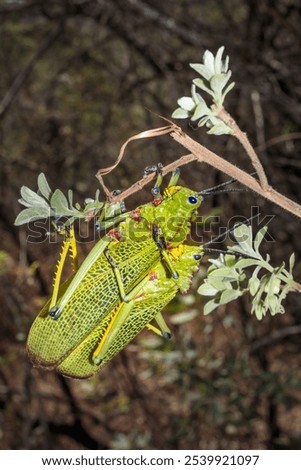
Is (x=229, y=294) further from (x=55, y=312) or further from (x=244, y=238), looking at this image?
(x=55, y=312)

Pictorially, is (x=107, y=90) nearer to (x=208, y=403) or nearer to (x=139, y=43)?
(x=139, y=43)

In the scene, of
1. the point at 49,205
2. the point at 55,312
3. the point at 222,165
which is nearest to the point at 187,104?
the point at 222,165

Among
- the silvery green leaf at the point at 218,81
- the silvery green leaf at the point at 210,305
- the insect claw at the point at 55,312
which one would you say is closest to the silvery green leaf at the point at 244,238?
the silvery green leaf at the point at 210,305

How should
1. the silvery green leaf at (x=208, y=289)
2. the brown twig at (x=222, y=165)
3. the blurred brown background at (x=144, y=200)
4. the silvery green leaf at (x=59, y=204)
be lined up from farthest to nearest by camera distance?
the blurred brown background at (x=144, y=200), the silvery green leaf at (x=208, y=289), the silvery green leaf at (x=59, y=204), the brown twig at (x=222, y=165)

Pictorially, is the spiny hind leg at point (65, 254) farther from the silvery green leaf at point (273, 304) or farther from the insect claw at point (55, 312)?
the silvery green leaf at point (273, 304)

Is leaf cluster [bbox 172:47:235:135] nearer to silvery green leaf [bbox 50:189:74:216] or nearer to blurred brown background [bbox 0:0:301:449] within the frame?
silvery green leaf [bbox 50:189:74:216]

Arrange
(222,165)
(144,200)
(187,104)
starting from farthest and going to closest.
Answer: (144,200), (187,104), (222,165)
